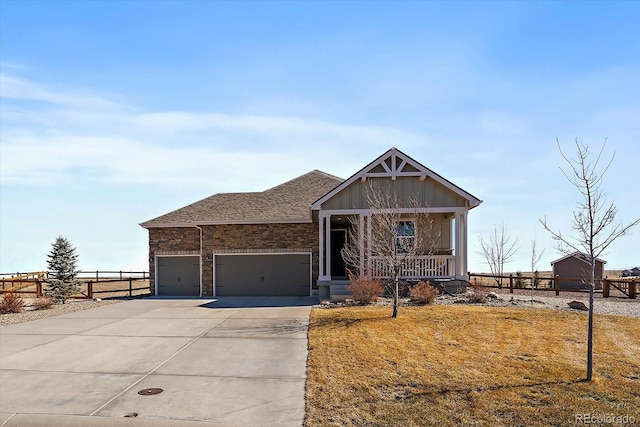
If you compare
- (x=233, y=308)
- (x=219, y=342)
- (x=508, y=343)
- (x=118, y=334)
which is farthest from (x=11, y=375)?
(x=508, y=343)

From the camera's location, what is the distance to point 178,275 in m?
20.8

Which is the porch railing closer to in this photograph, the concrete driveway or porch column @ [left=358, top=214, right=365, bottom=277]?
porch column @ [left=358, top=214, right=365, bottom=277]

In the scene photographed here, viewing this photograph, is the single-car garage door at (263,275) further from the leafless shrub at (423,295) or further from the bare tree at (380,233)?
the leafless shrub at (423,295)

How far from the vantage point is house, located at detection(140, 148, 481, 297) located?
1698cm

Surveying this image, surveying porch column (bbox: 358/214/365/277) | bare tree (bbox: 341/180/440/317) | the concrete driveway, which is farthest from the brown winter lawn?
bare tree (bbox: 341/180/440/317)

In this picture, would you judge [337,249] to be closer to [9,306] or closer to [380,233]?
[380,233]

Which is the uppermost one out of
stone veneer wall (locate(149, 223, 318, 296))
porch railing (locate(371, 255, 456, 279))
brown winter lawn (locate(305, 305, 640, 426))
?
stone veneer wall (locate(149, 223, 318, 296))

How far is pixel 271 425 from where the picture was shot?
5504mm

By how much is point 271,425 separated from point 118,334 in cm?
721

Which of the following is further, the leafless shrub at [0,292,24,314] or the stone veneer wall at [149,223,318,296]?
the stone veneer wall at [149,223,318,296]

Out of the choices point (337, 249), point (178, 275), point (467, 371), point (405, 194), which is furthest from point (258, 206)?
point (467, 371)

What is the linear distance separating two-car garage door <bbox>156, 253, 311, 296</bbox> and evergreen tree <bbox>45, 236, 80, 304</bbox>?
515cm

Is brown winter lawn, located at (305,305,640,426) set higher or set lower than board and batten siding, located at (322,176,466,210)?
lower

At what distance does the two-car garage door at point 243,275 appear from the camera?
64.8ft
